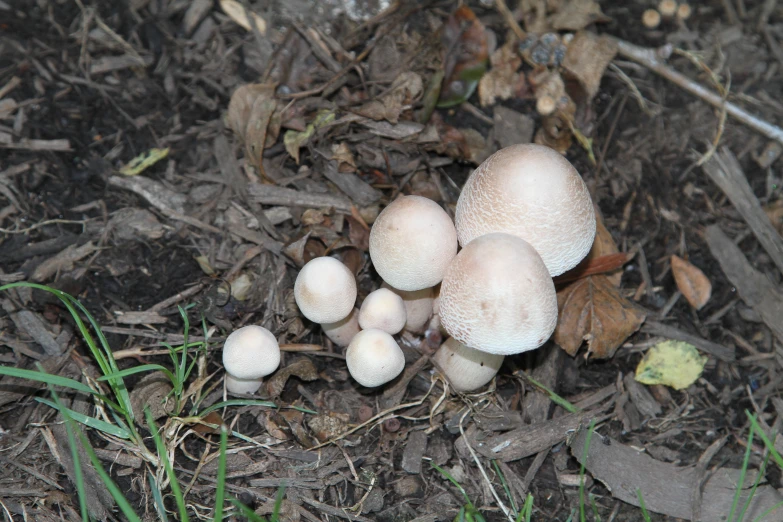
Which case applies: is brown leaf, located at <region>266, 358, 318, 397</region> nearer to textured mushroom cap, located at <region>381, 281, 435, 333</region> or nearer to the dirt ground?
the dirt ground

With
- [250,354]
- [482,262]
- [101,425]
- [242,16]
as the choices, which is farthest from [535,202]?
[242,16]

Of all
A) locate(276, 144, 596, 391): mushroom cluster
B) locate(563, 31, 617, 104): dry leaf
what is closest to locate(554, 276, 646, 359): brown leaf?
locate(276, 144, 596, 391): mushroom cluster

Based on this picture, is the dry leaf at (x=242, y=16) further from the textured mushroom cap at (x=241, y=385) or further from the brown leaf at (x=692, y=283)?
the brown leaf at (x=692, y=283)

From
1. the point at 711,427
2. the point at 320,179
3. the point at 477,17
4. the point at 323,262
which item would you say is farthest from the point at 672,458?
the point at 477,17

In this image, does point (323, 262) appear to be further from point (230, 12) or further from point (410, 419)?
point (230, 12)

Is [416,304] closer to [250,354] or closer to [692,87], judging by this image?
[250,354]

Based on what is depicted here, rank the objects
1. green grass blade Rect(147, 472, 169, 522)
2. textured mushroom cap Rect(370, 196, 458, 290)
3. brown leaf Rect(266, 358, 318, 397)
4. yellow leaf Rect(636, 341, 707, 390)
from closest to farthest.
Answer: green grass blade Rect(147, 472, 169, 522) → textured mushroom cap Rect(370, 196, 458, 290) → brown leaf Rect(266, 358, 318, 397) → yellow leaf Rect(636, 341, 707, 390)

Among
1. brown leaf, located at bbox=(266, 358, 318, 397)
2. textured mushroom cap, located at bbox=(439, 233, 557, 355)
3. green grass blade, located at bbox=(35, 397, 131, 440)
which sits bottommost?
brown leaf, located at bbox=(266, 358, 318, 397)
